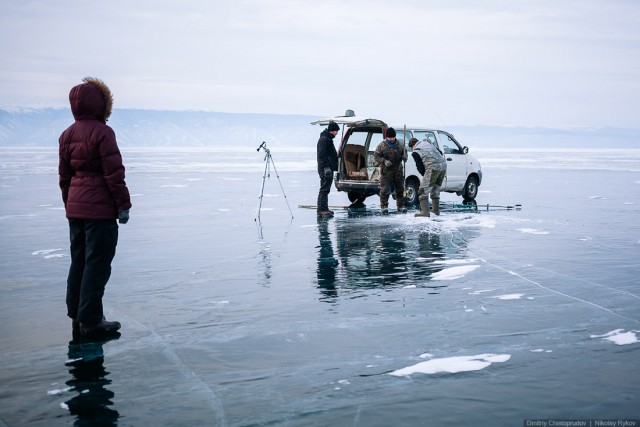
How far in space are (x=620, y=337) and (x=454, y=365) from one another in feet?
5.42

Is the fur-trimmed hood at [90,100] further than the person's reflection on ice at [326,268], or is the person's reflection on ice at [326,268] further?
the person's reflection on ice at [326,268]

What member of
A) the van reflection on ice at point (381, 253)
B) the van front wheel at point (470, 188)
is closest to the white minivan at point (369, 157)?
the van front wheel at point (470, 188)

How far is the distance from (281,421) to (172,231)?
9.96 meters

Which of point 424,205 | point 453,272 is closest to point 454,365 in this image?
point 453,272

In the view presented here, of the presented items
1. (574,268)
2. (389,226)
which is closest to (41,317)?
(574,268)

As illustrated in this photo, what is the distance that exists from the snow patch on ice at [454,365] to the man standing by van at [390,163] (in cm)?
A: 1098

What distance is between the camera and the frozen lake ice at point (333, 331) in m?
4.66

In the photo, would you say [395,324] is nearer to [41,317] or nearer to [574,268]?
[41,317]

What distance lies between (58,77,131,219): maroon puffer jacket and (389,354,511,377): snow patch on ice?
2717 mm

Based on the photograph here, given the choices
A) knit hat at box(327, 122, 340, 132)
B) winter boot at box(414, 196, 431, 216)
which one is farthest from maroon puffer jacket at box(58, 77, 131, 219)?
winter boot at box(414, 196, 431, 216)

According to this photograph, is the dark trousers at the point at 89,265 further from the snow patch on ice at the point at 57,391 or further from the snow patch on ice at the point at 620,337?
the snow patch on ice at the point at 620,337

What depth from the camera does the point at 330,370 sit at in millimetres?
5363

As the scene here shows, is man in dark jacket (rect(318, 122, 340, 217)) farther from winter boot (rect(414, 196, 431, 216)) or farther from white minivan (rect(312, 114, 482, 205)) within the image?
winter boot (rect(414, 196, 431, 216))

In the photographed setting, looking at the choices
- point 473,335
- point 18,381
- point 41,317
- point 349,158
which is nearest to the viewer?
point 18,381
